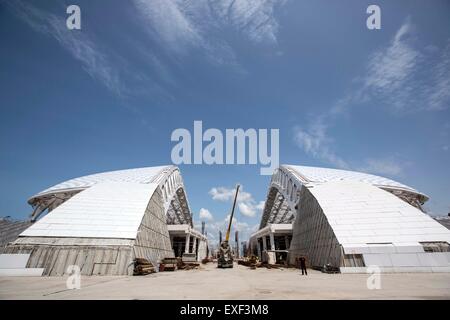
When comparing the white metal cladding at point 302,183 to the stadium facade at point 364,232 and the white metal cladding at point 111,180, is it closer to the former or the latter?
the stadium facade at point 364,232

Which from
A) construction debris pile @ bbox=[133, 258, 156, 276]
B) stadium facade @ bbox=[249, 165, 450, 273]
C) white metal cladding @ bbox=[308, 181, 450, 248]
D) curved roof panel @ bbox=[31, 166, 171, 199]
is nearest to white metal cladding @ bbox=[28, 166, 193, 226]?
curved roof panel @ bbox=[31, 166, 171, 199]

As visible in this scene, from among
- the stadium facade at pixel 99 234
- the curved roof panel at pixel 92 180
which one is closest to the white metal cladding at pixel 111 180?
the curved roof panel at pixel 92 180

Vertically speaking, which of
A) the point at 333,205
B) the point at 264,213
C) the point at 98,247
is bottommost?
the point at 98,247

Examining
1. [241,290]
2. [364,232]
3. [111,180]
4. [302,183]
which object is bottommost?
[241,290]

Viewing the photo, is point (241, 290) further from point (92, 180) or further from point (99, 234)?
point (92, 180)

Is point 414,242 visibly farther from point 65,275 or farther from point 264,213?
point 264,213

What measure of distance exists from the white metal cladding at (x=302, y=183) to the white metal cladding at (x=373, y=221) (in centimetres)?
940

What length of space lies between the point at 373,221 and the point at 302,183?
54.3ft

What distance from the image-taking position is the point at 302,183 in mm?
42875

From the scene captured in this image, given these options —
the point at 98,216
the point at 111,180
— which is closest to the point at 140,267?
the point at 98,216

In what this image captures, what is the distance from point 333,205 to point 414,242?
9.02m

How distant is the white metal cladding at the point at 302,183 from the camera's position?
48625 millimetres
